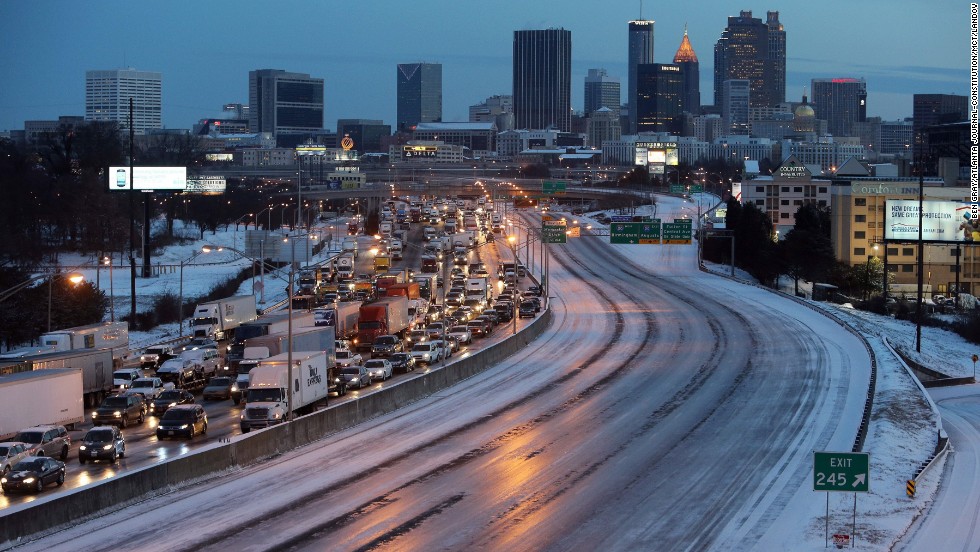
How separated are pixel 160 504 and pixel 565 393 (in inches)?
828

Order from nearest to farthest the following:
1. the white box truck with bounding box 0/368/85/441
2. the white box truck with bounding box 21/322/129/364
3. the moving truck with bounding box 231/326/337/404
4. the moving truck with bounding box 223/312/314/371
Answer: the white box truck with bounding box 0/368/85/441
the moving truck with bounding box 231/326/337/404
the white box truck with bounding box 21/322/129/364
the moving truck with bounding box 223/312/314/371

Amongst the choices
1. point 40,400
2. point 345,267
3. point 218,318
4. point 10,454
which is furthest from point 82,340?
point 345,267

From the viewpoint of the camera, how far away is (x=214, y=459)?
30312 mm

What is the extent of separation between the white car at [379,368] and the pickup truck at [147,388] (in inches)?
350

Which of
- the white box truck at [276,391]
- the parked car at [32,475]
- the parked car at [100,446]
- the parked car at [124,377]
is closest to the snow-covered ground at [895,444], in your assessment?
the white box truck at [276,391]

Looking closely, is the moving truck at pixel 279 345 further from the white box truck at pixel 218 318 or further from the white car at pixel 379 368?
the white box truck at pixel 218 318

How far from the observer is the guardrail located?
24281 mm

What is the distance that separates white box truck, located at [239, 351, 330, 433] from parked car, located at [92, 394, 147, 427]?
12.7 ft

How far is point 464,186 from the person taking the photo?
601 ft

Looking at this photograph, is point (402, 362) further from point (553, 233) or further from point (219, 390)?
point (553, 233)

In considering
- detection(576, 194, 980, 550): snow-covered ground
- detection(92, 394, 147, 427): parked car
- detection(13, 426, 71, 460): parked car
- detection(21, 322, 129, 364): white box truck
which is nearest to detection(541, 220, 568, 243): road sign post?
detection(576, 194, 980, 550): snow-covered ground

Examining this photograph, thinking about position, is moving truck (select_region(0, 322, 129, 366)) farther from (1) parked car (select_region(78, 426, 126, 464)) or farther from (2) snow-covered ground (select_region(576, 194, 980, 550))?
(2) snow-covered ground (select_region(576, 194, 980, 550))

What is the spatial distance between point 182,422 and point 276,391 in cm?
306

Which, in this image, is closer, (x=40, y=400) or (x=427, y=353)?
(x=40, y=400)
